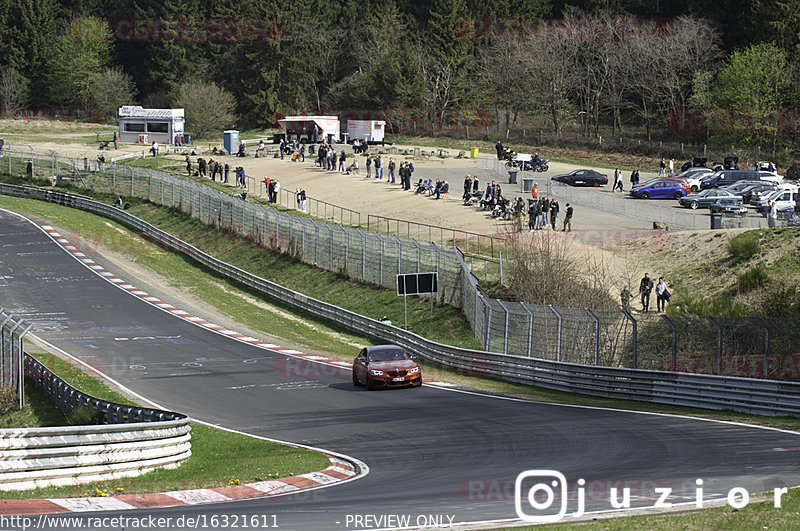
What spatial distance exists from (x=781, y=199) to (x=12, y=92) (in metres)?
99.9

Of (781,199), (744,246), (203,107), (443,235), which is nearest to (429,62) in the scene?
(203,107)

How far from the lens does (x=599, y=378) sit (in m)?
27.5

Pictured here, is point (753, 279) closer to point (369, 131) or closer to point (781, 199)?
point (781, 199)

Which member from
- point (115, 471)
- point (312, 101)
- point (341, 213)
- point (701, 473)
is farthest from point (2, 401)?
point (312, 101)

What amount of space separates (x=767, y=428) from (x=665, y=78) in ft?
272

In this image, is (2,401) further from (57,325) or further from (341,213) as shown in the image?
(341,213)

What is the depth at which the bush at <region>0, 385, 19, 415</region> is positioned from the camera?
2288 centimetres

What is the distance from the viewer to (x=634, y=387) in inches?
1044

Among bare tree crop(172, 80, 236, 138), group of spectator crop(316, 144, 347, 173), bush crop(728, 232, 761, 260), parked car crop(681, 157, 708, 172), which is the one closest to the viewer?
bush crop(728, 232, 761, 260)

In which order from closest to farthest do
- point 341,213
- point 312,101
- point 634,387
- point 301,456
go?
point 301,456 < point 634,387 < point 341,213 < point 312,101

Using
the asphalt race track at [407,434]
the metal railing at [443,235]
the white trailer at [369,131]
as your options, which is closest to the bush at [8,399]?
the asphalt race track at [407,434]

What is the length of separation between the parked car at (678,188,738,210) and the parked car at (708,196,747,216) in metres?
0.45

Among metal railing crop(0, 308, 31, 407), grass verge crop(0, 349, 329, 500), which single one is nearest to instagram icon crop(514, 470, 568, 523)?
grass verge crop(0, 349, 329, 500)

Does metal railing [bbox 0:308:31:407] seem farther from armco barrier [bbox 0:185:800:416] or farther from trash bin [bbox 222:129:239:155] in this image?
trash bin [bbox 222:129:239:155]
